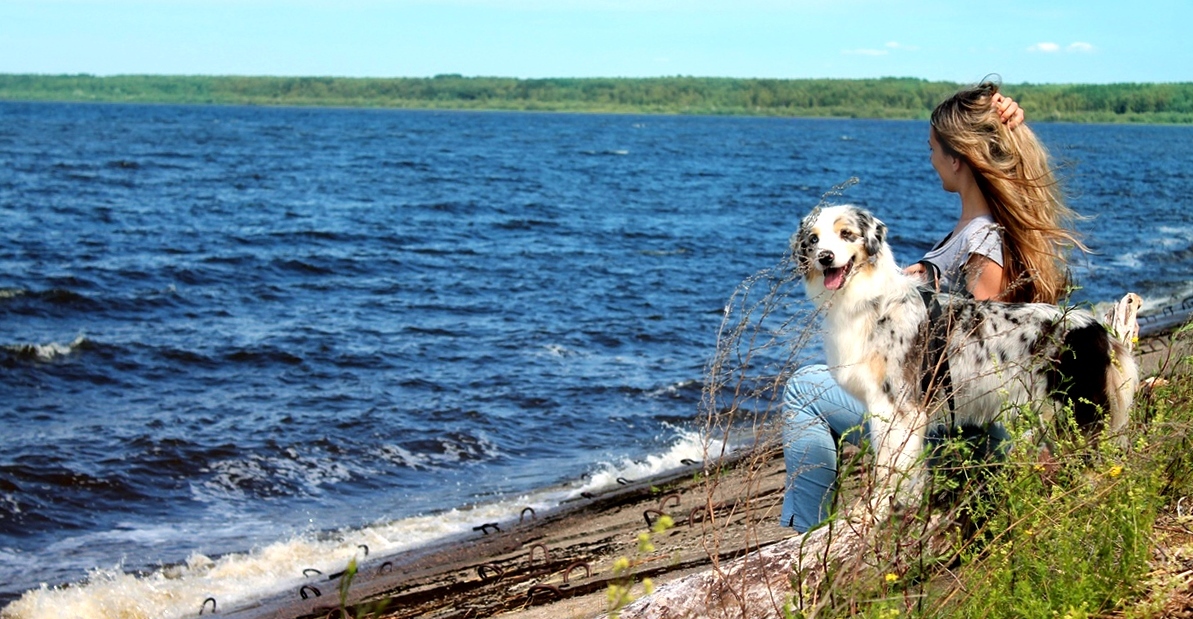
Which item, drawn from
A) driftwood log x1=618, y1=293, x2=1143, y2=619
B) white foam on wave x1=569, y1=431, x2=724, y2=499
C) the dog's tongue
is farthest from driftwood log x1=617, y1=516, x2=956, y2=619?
white foam on wave x1=569, y1=431, x2=724, y2=499

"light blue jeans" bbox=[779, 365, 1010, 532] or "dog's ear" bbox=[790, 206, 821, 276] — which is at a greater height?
"dog's ear" bbox=[790, 206, 821, 276]

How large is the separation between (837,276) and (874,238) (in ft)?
0.79

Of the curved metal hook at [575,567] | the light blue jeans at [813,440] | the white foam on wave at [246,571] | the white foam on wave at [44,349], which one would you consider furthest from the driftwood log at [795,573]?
the white foam on wave at [44,349]

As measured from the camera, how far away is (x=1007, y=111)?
505cm

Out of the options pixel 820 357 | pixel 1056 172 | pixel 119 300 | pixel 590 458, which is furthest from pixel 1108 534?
pixel 119 300

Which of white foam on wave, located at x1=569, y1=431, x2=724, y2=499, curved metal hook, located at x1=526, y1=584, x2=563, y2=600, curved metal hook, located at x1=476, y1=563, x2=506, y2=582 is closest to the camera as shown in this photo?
curved metal hook, located at x1=526, y1=584, x2=563, y2=600

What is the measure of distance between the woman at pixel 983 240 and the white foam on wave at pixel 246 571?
1.98 m

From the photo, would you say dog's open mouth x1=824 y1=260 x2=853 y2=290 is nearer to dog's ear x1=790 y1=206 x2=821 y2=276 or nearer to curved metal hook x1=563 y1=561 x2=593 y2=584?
dog's ear x1=790 y1=206 x2=821 y2=276

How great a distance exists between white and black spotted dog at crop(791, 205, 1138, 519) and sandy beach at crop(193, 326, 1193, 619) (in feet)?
1.48

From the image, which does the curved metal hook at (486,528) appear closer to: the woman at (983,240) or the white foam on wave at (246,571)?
the white foam on wave at (246,571)

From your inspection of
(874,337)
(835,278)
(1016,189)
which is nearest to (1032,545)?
(874,337)

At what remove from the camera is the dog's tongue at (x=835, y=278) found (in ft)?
16.3

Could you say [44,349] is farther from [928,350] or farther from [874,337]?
[928,350]

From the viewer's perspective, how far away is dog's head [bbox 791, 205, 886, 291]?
4914 millimetres
